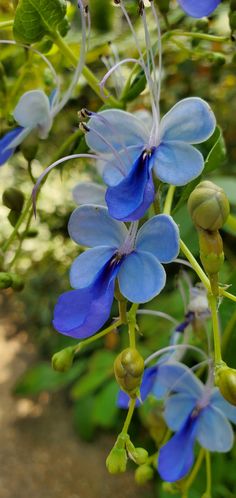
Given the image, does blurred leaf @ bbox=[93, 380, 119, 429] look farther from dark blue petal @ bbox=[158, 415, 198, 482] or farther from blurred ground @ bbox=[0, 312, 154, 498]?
dark blue petal @ bbox=[158, 415, 198, 482]

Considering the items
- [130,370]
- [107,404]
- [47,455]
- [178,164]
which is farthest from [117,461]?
[47,455]

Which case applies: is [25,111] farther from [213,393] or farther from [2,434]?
[2,434]

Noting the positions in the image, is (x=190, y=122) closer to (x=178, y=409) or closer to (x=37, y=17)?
(x=37, y=17)

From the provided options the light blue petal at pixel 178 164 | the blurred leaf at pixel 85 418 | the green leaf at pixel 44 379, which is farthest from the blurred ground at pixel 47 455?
the light blue petal at pixel 178 164

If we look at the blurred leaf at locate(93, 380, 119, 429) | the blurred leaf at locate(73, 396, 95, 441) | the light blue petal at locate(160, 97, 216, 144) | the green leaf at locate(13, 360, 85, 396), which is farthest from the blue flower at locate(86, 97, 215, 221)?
the blurred leaf at locate(73, 396, 95, 441)

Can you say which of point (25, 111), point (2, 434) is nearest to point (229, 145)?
point (2, 434)
